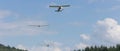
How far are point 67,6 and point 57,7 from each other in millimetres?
3988

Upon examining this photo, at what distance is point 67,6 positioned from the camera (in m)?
53.6

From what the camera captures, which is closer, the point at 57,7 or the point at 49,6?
the point at 49,6

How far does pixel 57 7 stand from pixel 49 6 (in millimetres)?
5076

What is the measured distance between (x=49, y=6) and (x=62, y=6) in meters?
3.74

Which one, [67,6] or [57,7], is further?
A: [57,7]

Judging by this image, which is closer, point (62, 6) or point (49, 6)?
point (49, 6)

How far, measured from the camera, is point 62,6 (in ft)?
183

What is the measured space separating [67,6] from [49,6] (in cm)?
236

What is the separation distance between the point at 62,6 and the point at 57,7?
1677mm

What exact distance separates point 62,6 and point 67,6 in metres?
2.32
